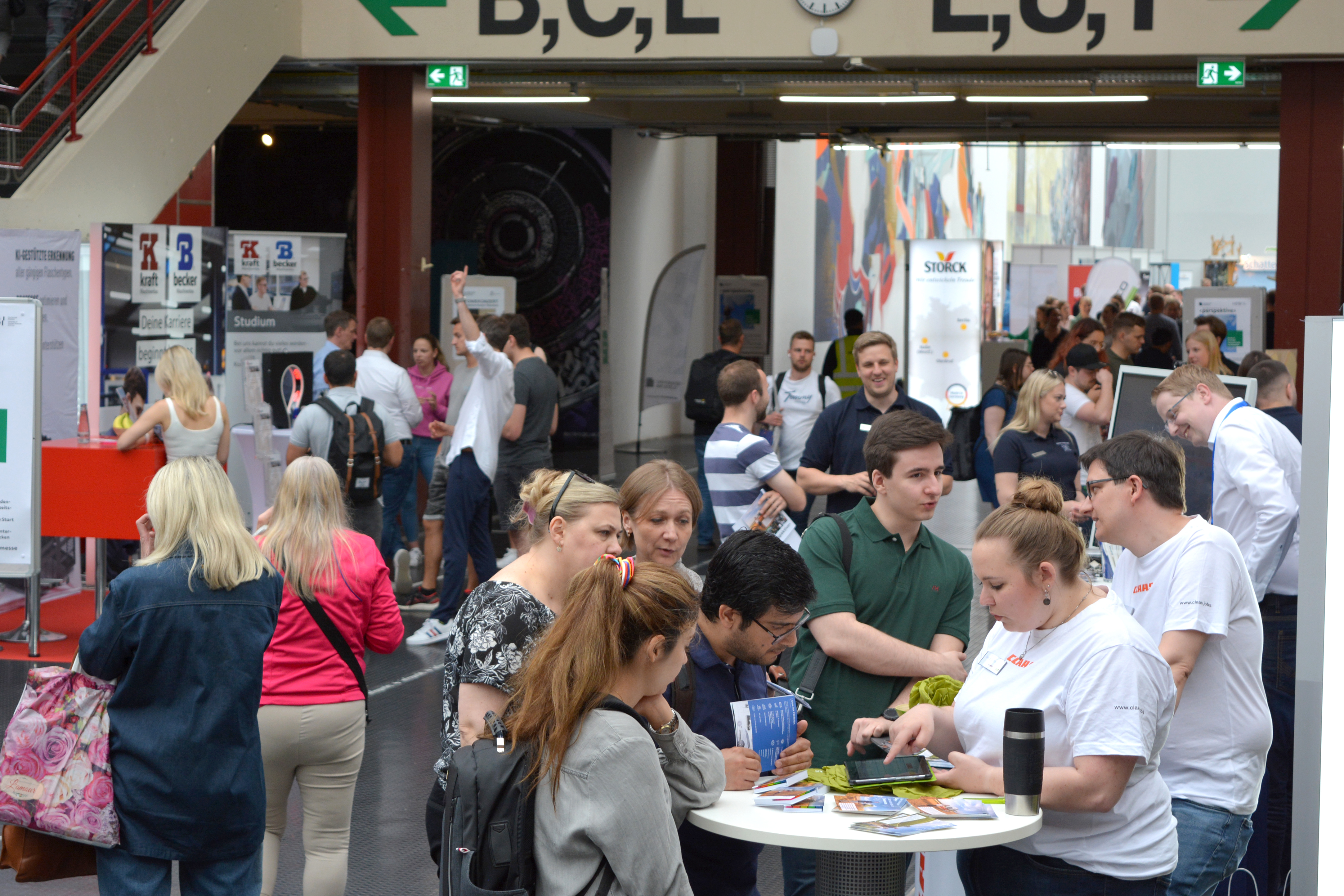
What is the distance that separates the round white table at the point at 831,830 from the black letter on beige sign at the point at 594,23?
8486 mm

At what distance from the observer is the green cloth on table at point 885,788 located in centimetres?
280

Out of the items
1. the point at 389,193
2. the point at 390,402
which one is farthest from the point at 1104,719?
the point at 389,193

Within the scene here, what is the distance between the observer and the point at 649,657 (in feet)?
7.63

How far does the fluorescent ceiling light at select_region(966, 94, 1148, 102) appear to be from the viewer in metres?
11.5

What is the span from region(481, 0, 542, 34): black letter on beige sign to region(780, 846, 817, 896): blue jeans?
27.5 feet

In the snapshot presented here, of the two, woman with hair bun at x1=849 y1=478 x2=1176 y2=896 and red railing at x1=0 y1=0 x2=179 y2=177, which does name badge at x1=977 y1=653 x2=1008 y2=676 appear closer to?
woman with hair bun at x1=849 y1=478 x2=1176 y2=896

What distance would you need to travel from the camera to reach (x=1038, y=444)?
6.54 m

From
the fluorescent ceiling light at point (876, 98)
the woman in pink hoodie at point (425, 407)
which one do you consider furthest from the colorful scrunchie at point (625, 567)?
the fluorescent ceiling light at point (876, 98)

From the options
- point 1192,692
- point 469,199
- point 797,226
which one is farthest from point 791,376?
point 797,226

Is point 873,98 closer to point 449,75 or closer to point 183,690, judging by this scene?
point 449,75

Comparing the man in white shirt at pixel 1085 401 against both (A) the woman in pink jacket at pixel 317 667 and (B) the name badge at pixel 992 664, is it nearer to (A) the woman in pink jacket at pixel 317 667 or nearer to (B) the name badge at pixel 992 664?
(A) the woman in pink jacket at pixel 317 667

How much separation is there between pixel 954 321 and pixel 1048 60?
4534 millimetres

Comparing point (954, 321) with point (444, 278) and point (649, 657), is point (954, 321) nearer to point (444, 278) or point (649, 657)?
point (444, 278)

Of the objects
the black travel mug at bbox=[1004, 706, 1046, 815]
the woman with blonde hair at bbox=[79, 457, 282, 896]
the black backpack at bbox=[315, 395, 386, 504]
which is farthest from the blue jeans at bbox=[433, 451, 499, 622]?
the black travel mug at bbox=[1004, 706, 1046, 815]
